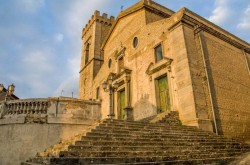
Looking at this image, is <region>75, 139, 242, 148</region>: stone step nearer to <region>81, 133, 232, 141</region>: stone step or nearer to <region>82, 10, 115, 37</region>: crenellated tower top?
<region>81, 133, 232, 141</region>: stone step

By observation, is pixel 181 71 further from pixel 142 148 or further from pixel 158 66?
pixel 142 148

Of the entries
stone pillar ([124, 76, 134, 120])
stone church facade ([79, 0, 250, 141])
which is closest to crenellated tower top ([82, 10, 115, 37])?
stone church facade ([79, 0, 250, 141])

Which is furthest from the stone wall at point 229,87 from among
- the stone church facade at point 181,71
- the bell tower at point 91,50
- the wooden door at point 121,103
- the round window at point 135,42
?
the bell tower at point 91,50

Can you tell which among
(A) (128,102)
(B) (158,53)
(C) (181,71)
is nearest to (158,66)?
(B) (158,53)

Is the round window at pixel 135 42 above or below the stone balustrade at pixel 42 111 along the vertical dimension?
above

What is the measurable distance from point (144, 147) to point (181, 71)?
228 inches

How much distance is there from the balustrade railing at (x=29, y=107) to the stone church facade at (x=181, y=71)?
4.03 metres

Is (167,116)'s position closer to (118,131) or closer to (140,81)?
(118,131)

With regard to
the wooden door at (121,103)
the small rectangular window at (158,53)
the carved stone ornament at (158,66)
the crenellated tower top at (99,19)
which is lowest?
the wooden door at (121,103)

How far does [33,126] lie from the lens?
32.1 feet

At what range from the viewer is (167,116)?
9266 millimetres

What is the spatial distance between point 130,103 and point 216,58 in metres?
6.49

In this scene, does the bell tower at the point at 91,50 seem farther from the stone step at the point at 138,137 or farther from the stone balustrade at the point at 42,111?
the stone step at the point at 138,137

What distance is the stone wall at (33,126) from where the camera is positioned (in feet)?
31.1
